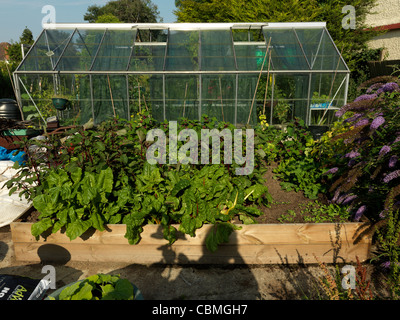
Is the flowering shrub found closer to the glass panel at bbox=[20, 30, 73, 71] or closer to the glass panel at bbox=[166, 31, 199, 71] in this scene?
the glass panel at bbox=[166, 31, 199, 71]

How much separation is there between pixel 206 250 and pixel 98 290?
146cm

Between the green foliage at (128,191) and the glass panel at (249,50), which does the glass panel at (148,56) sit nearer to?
the glass panel at (249,50)

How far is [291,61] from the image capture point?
8469 millimetres

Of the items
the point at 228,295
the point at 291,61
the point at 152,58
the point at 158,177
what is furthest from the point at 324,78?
the point at 228,295

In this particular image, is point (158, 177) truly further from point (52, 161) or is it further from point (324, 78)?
point (324, 78)

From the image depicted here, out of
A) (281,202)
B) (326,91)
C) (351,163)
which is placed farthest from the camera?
(326,91)

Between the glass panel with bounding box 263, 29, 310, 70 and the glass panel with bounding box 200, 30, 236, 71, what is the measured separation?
1160mm

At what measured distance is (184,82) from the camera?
8.15m

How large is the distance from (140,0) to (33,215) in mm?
43589

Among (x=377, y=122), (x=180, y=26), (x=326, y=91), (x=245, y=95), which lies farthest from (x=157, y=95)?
(x=377, y=122)

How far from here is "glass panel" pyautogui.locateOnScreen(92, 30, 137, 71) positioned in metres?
8.41

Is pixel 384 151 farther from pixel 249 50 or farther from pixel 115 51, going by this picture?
pixel 115 51

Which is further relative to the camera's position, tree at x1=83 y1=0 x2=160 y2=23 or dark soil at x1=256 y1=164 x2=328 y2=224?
tree at x1=83 y1=0 x2=160 y2=23

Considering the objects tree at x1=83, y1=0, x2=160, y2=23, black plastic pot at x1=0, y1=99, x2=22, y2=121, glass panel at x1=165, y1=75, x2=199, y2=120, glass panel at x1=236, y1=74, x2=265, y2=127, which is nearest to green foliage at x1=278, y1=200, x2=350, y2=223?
glass panel at x1=236, y1=74, x2=265, y2=127
